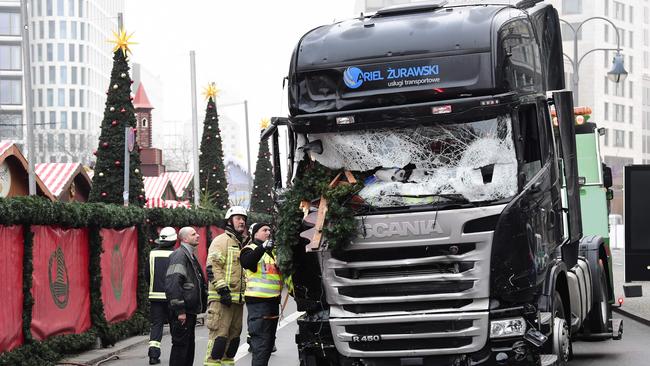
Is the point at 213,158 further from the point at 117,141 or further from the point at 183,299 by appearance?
the point at 183,299

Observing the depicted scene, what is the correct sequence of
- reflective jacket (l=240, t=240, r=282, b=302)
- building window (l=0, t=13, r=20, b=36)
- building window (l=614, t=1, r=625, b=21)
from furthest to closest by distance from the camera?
building window (l=0, t=13, r=20, b=36)
building window (l=614, t=1, r=625, b=21)
reflective jacket (l=240, t=240, r=282, b=302)

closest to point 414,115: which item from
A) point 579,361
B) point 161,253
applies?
point 579,361

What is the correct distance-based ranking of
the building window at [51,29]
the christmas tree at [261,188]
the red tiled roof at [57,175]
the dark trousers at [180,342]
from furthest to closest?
the building window at [51,29]
the christmas tree at [261,188]
the red tiled roof at [57,175]
the dark trousers at [180,342]

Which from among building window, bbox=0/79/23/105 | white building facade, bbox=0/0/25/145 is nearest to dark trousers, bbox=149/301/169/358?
white building facade, bbox=0/0/25/145

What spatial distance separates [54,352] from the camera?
52.6ft

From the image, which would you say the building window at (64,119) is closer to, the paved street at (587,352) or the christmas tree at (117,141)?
the christmas tree at (117,141)

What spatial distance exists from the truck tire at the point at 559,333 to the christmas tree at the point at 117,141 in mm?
17044

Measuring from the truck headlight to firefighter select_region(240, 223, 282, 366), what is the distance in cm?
272

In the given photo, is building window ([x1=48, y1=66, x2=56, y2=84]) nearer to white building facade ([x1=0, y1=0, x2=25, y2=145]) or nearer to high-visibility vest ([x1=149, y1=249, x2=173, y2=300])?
white building facade ([x1=0, y1=0, x2=25, y2=145])

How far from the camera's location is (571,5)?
119 meters

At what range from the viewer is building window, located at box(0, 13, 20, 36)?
13400 centimetres

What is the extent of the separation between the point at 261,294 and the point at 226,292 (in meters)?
0.43

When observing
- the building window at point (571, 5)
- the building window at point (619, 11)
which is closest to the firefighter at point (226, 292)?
the building window at point (571, 5)

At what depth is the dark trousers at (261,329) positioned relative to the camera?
12234 mm
